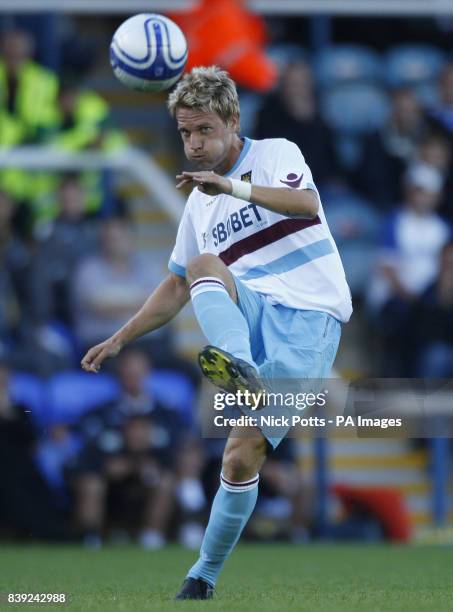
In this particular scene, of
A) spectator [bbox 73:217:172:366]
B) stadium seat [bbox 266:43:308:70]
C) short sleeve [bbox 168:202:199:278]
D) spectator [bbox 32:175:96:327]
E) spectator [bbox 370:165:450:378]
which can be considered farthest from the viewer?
stadium seat [bbox 266:43:308:70]

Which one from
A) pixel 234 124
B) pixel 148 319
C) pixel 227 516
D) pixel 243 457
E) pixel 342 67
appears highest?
pixel 342 67

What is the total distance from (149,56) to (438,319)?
18.0 feet

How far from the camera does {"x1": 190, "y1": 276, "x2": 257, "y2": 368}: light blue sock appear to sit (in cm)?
544

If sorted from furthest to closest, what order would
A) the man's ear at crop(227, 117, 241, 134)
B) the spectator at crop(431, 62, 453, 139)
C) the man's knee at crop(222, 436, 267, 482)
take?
1. the spectator at crop(431, 62, 453, 139)
2. the man's ear at crop(227, 117, 241, 134)
3. the man's knee at crop(222, 436, 267, 482)

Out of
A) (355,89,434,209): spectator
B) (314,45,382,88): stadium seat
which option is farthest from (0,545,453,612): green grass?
(314,45,382,88): stadium seat

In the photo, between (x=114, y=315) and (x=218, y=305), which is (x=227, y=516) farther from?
(x=114, y=315)

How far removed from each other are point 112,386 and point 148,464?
2.41 feet

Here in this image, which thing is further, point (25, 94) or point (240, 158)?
point (25, 94)

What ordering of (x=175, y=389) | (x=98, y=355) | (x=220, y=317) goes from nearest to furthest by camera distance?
(x=220, y=317)
(x=98, y=355)
(x=175, y=389)

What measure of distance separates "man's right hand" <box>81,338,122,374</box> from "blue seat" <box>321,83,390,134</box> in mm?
7943

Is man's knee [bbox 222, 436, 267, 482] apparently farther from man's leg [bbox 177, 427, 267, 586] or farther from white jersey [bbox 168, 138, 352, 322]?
white jersey [bbox 168, 138, 352, 322]

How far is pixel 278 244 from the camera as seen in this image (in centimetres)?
597

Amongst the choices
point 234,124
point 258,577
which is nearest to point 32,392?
point 258,577

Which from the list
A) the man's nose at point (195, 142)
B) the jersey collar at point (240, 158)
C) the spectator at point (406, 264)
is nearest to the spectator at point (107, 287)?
the spectator at point (406, 264)
